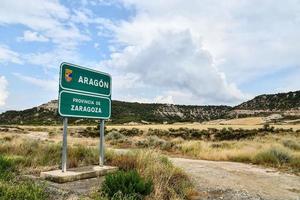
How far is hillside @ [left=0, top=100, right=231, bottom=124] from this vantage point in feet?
473

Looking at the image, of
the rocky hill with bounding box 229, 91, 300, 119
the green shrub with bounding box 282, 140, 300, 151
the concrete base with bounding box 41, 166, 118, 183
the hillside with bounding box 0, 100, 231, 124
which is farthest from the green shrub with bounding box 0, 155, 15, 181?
the hillside with bounding box 0, 100, 231, 124

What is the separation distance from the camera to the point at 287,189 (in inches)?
454

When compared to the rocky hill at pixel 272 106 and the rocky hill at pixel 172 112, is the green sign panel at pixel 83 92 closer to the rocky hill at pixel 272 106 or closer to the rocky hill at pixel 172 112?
the rocky hill at pixel 272 106

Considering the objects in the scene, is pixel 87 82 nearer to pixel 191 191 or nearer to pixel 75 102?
pixel 75 102

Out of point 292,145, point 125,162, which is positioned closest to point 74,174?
point 125,162

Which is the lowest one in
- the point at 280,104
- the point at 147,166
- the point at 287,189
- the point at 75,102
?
the point at 287,189

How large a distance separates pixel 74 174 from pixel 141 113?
13641 centimetres

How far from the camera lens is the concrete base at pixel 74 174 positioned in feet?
32.0

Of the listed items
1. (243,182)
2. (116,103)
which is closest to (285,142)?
(243,182)

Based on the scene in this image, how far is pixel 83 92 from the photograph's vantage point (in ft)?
37.3

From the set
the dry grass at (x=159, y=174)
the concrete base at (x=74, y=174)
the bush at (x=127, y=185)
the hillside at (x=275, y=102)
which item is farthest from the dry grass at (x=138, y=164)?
the hillside at (x=275, y=102)

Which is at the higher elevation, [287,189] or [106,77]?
[106,77]

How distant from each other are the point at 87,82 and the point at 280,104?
123751 millimetres

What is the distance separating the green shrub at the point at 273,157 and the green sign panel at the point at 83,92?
30.5ft
